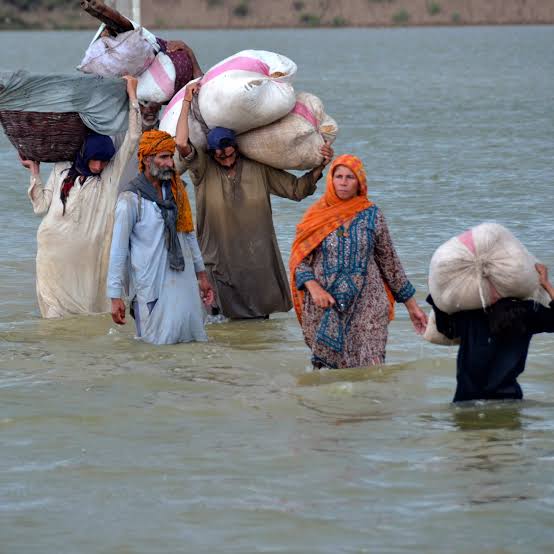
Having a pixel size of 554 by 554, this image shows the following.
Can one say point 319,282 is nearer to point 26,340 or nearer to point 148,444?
point 148,444

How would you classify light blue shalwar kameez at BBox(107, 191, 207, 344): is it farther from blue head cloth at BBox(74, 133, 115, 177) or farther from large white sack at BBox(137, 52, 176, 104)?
large white sack at BBox(137, 52, 176, 104)

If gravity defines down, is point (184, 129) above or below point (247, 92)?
below

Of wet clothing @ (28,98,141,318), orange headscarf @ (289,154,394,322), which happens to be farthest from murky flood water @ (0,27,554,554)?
orange headscarf @ (289,154,394,322)

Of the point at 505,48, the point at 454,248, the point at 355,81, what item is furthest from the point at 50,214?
the point at 505,48

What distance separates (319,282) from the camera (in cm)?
677

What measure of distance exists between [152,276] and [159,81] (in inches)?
60.4

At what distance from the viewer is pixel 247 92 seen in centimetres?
774

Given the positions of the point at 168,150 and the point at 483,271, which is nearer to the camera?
the point at 483,271

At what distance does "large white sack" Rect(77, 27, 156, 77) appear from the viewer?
8.32 meters

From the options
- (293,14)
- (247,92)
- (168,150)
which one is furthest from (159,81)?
(293,14)

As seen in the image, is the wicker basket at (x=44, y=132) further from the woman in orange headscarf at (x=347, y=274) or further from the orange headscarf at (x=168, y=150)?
the woman in orange headscarf at (x=347, y=274)

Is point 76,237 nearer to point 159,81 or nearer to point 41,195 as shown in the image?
point 41,195

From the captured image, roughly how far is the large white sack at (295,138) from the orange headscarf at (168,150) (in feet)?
2.04

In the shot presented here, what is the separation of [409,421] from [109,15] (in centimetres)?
309
